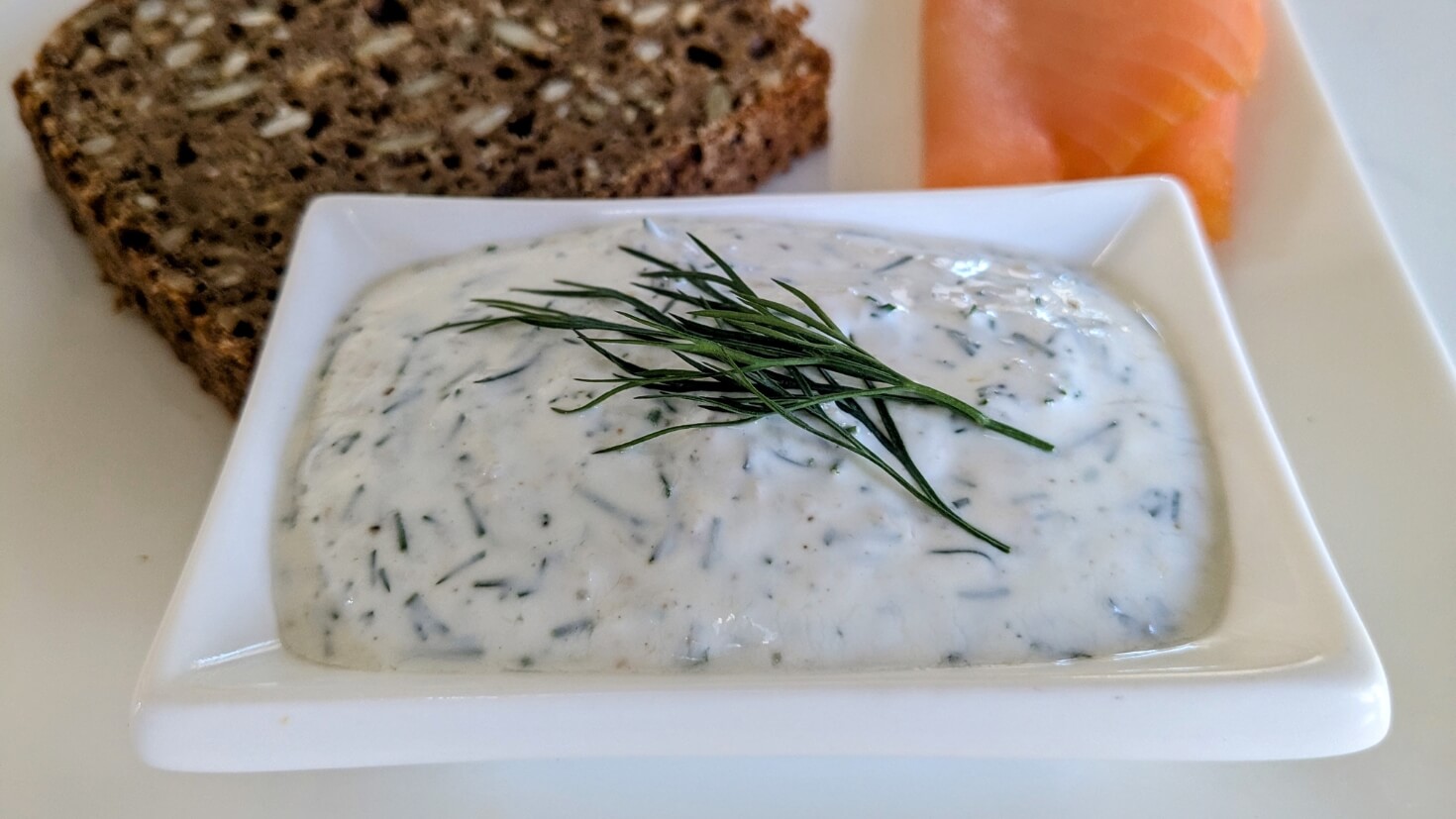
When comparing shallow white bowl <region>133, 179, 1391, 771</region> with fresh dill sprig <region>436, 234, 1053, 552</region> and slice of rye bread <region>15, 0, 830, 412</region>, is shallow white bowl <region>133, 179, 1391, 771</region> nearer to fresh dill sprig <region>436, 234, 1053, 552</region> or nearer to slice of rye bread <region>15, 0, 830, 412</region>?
fresh dill sprig <region>436, 234, 1053, 552</region>

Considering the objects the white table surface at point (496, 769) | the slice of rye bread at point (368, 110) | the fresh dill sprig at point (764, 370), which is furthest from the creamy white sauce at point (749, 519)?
the slice of rye bread at point (368, 110)

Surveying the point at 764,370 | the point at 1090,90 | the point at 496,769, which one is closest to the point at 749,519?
the point at 764,370

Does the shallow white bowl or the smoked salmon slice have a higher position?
the smoked salmon slice

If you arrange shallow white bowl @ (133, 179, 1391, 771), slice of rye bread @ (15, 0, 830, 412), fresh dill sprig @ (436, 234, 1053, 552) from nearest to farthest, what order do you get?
shallow white bowl @ (133, 179, 1391, 771), fresh dill sprig @ (436, 234, 1053, 552), slice of rye bread @ (15, 0, 830, 412)

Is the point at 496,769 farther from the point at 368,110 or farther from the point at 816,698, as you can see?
the point at 368,110

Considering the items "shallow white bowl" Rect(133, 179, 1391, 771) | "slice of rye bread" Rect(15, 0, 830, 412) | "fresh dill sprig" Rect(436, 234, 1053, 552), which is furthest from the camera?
"slice of rye bread" Rect(15, 0, 830, 412)

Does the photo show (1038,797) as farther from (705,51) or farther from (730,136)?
(705,51)

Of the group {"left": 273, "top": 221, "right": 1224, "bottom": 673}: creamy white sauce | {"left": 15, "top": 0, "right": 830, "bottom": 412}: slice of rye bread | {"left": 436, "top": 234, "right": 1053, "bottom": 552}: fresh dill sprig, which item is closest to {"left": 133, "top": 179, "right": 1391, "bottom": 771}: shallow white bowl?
{"left": 273, "top": 221, "right": 1224, "bottom": 673}: creamy white sauce

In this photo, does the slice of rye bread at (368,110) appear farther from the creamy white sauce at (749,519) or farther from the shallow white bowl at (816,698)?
the shallow white bowl at (816,698)
